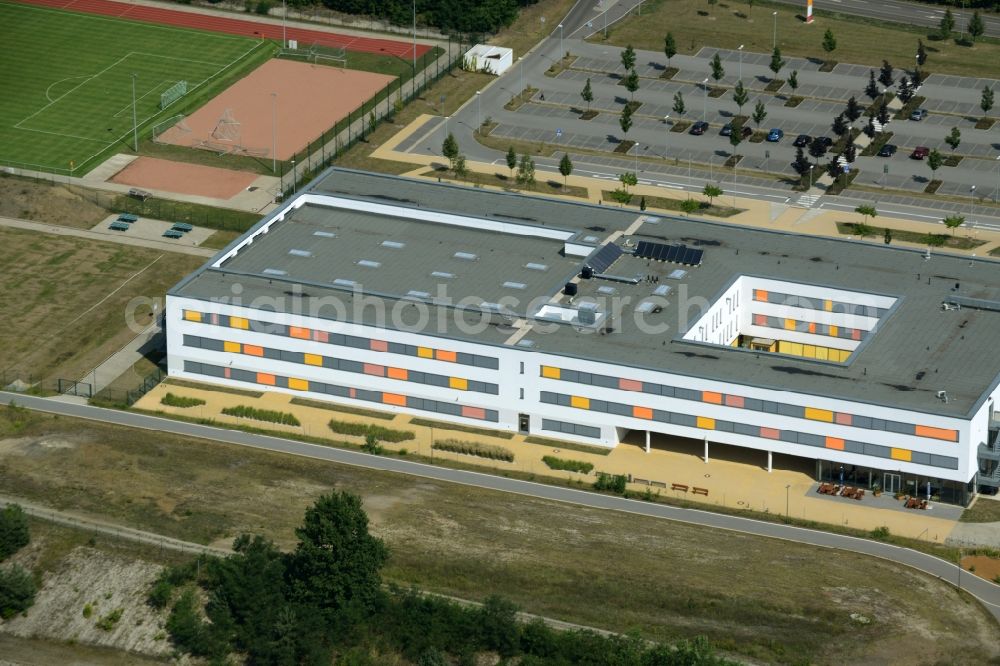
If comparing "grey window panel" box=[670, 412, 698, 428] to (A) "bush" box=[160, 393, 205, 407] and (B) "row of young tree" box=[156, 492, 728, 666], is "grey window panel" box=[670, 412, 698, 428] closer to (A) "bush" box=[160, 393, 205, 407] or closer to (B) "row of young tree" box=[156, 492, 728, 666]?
(B) "row of young tree" box=[156, 492, 728, 666]

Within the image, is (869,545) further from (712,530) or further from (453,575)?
(453,575)

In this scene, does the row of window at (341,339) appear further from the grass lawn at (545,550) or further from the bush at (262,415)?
the grass lawn at (545,550)

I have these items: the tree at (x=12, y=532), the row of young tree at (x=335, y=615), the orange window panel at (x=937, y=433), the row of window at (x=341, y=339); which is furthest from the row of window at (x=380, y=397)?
the orange window panel at (x=937, y=433)

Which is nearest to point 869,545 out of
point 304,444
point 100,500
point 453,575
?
point 453,575

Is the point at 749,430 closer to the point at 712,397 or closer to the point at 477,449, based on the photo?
the point at 712,397

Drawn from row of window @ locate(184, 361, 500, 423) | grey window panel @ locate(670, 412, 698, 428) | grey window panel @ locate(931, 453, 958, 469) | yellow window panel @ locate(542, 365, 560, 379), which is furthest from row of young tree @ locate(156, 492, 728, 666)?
grey window panel @ locate(931, 453, 958, 469)

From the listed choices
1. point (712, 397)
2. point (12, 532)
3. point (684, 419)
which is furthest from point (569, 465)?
point (12, 532)
